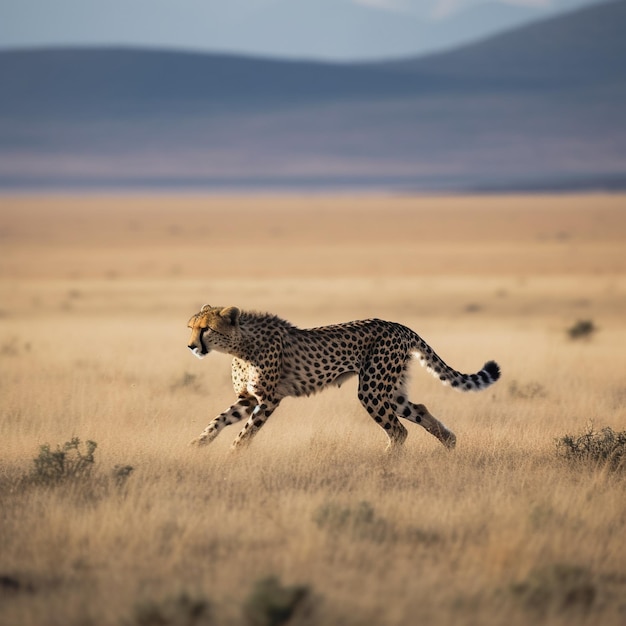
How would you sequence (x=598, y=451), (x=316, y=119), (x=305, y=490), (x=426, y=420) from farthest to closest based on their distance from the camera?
1. (x=316, y=119)
2. (x=426, y=420)
3. (x=598, y=451)
4. (x=305, y=490)

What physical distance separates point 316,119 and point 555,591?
150250 mm

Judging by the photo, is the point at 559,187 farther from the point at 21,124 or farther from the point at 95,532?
the point at 95,532

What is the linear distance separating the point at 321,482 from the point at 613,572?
2270mm

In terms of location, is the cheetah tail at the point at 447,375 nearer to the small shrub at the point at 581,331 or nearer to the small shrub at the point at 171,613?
the small shrub at the point at 171,613

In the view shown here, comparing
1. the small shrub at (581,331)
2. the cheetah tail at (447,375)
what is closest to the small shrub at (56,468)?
the cheetah tail at (447,375)

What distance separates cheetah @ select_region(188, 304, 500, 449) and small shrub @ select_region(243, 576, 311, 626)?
10.6 feet

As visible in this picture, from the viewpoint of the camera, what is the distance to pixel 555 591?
17.1ft

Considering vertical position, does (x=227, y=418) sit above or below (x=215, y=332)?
below

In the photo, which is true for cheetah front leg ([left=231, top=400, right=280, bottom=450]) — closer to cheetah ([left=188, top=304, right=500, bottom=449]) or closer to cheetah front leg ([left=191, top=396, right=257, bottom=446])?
cheetah ([left=188, top=304, right=500, bottom=449])

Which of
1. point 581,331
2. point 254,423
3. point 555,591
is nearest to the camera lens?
point 555,591

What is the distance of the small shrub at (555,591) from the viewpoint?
5.16 meters

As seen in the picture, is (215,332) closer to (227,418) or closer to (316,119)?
(227,418)

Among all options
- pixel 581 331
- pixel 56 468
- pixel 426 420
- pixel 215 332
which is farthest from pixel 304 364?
pixel 581 331

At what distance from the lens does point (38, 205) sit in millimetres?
73000
